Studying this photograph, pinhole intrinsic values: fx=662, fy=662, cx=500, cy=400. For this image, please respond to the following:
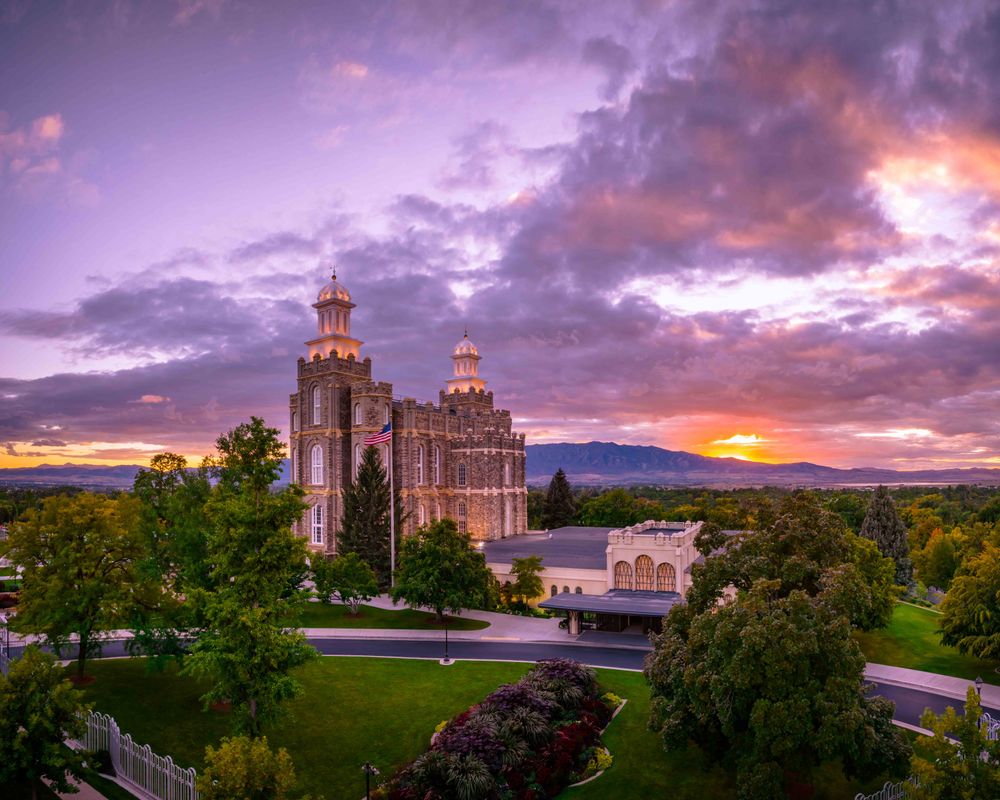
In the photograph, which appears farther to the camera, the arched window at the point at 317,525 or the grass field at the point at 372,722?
the arched window at the point at 317,525

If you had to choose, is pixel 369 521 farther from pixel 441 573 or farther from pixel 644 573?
pixel 644 573

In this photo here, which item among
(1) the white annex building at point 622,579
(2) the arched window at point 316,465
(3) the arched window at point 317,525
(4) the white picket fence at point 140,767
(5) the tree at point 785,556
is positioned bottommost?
(4) the white picket fence at point 140,767

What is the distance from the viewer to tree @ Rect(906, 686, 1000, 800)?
48.4ft

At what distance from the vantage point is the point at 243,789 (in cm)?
1558

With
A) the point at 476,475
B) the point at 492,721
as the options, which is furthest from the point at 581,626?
the point at 476,475

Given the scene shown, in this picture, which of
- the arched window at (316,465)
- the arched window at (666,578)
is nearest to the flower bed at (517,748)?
the arched window at (666,578)

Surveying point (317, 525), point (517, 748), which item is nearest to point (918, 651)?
point (517, 748)

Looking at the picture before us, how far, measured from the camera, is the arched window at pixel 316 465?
62.3 m

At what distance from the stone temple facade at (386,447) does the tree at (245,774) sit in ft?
142

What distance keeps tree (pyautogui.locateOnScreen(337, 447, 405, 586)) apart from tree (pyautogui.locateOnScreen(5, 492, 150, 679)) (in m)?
23.8

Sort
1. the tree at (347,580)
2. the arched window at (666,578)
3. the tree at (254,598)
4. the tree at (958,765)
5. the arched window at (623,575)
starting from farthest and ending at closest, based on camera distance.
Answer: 1. the arched window at (623,575)
2. the tree at (347,580)
3. the arched window at (666,578)
4. the tree at (254,598)
5. the tree at (958,765)

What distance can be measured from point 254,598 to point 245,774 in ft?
22.9

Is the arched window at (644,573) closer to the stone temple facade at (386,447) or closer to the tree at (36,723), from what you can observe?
the stone temple facade at (386,447)

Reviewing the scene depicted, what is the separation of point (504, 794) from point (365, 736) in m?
7.30
